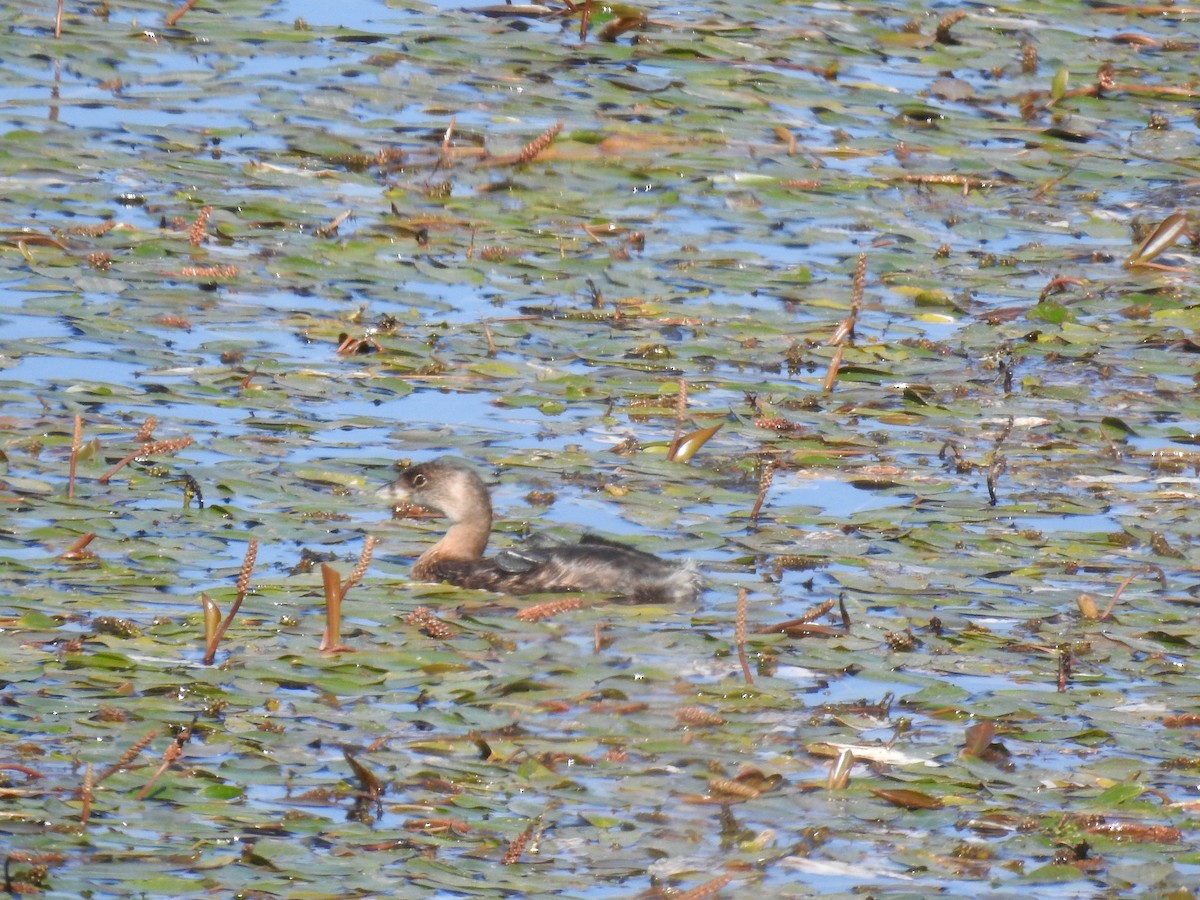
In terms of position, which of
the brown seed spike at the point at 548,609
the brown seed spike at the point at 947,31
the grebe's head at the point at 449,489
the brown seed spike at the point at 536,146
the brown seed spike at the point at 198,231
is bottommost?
the brown seed spike at the point at 548,609

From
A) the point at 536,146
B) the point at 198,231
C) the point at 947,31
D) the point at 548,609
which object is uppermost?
the point at 947,31

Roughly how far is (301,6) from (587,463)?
6.71 metres

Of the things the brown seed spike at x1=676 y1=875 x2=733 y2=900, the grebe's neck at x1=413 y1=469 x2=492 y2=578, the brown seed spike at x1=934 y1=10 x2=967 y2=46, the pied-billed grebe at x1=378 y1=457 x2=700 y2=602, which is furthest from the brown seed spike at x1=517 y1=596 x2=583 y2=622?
the brown seed spike at x1=934 y1=10 x2=967 y2=46

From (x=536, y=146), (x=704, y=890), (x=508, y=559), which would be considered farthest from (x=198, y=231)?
(x=704, y=890)

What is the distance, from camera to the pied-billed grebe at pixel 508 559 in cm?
684

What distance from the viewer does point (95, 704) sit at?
5543 millimetres

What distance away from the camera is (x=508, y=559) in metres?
7.12

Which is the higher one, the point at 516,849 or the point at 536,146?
the point at 536,146

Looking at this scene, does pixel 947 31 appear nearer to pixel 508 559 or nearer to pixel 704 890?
pixel 508 559

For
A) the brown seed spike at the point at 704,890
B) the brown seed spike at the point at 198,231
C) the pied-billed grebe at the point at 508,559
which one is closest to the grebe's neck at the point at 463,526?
the pied-billed grebe at the point at 508,559

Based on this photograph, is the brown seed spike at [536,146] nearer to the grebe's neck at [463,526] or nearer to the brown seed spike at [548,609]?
the grebe's neck at [463,526]

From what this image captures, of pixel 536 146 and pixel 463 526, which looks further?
pixel 536 146

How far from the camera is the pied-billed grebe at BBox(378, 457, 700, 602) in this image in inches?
269

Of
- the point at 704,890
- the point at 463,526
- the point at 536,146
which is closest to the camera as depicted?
the point at 704,890
